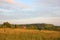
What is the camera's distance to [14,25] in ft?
16.3

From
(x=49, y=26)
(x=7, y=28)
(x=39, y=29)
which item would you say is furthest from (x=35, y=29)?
(x=7, y=28)

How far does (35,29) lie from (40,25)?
0.21 meters

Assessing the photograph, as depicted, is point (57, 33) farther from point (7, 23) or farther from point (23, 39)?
point (7, 23)

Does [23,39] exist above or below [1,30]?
below

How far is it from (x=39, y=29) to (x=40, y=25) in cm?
13

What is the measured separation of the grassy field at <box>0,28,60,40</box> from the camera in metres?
4.74

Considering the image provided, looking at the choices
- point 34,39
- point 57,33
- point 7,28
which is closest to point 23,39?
point 34,39

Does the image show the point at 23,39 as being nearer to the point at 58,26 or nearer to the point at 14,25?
the point at 14,25

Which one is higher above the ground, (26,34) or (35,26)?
(35,26)

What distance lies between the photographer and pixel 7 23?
4996 millimetres

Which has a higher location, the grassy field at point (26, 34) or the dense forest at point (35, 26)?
the dense forest at point (35, 26)

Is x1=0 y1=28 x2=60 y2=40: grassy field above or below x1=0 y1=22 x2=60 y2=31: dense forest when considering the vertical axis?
below

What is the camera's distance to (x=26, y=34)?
487cm

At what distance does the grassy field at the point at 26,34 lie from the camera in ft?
15.5
